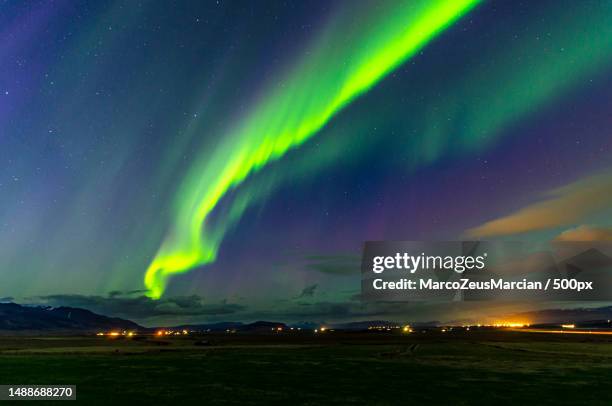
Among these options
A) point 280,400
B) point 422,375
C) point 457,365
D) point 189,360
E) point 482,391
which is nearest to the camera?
point 280,400

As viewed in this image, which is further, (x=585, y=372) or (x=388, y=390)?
(x=585, y=372)

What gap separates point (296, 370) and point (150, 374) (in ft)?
46.9

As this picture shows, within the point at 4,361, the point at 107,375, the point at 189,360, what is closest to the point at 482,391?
the point at 107,375

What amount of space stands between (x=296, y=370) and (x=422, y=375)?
41.7 feet

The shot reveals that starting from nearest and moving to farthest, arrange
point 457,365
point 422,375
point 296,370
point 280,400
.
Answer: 1. point 280,400
2. point 422,375
3. point 296,370
4. point 457,365

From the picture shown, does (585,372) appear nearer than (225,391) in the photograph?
No

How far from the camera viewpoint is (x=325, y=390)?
41.7 meters

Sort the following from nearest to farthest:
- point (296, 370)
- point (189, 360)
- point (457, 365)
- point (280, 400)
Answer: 1. point (280, 400)
2. point (296, 370)
3. point (457, 365)
4. point (189, 360)

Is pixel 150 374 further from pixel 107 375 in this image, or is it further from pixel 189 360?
pixel 189 360

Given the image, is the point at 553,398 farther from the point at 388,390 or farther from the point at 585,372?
the point at 585,372

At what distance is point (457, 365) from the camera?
2381 inches

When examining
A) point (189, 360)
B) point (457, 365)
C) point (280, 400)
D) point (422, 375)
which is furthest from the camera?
point (189, 360)

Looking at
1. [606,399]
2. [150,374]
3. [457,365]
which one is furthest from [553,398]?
[150,374]

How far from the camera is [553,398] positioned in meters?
37.8
